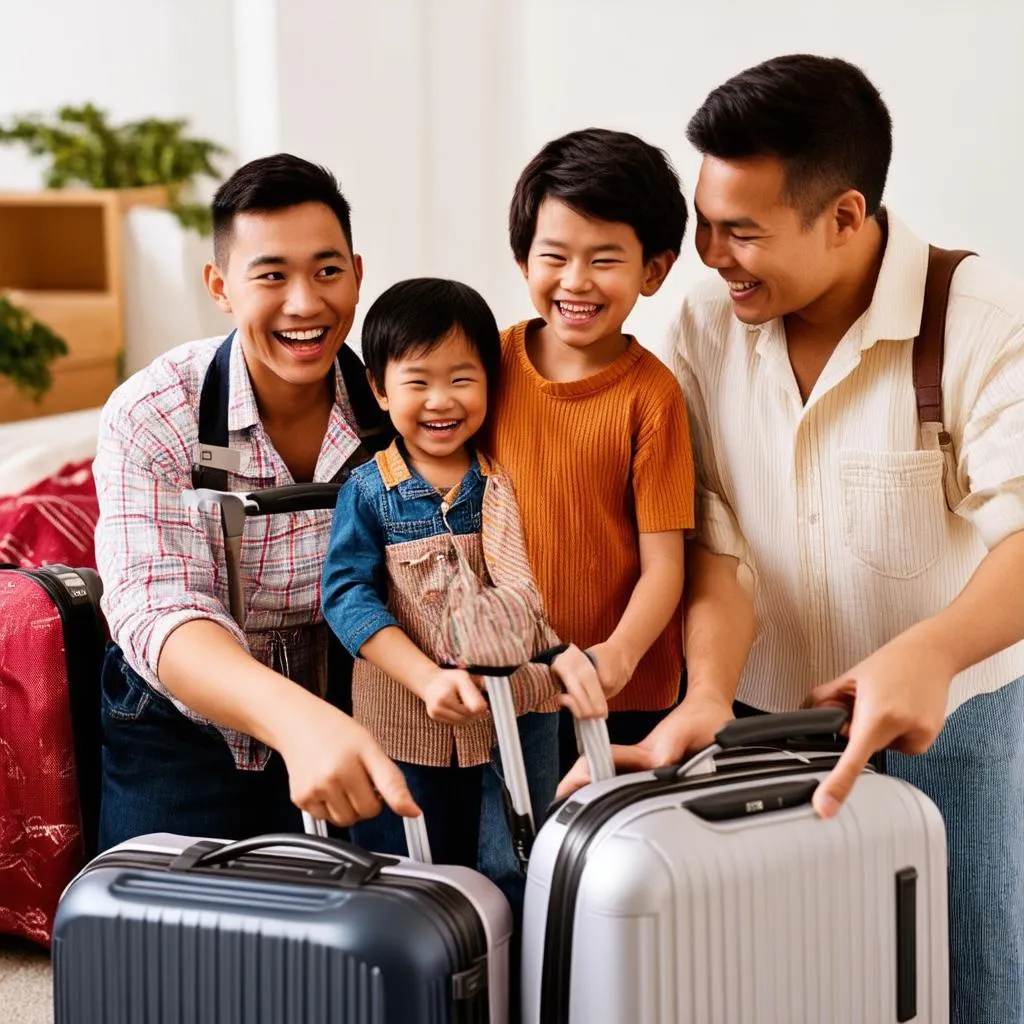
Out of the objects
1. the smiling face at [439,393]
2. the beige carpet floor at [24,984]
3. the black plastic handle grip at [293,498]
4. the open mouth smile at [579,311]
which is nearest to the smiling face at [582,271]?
the open mouth smile at [579,311]

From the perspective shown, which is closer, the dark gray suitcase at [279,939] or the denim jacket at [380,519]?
the dark gray suitcase at [279,939]

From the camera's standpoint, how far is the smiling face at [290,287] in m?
1.66

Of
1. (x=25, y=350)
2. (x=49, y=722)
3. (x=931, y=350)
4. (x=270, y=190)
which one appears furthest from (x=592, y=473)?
(x=25, y=350)

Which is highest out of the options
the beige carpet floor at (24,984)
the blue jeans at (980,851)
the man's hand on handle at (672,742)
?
the man's hand on handle at (672,742)

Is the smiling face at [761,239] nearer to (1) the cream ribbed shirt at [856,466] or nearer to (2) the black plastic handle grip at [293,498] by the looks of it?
(1) the cream ribbed shirt at [856,466]

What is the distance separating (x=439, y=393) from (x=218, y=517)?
A: 33 cm

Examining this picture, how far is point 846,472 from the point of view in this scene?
1648 mm

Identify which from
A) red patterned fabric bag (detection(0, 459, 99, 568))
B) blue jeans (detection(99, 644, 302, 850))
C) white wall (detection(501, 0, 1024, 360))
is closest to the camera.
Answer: blue jeans (detection(99, 644, 302, 850))

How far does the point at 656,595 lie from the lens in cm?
156

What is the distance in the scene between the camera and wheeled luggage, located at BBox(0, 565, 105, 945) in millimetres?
2025

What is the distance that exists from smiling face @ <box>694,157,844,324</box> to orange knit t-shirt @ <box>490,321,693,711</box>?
0.14m

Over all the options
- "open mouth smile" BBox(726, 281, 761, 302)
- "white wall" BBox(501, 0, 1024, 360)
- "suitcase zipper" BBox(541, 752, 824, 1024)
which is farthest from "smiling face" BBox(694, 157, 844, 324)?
"white wall" BBox(501, 0, 1024, 360)

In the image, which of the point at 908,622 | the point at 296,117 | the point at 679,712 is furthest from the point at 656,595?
the point at 296,117

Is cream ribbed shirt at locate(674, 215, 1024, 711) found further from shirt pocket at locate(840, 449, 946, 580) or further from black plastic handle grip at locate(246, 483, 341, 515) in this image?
black plastic handle grip at locate(246, 483, 341, 515)
